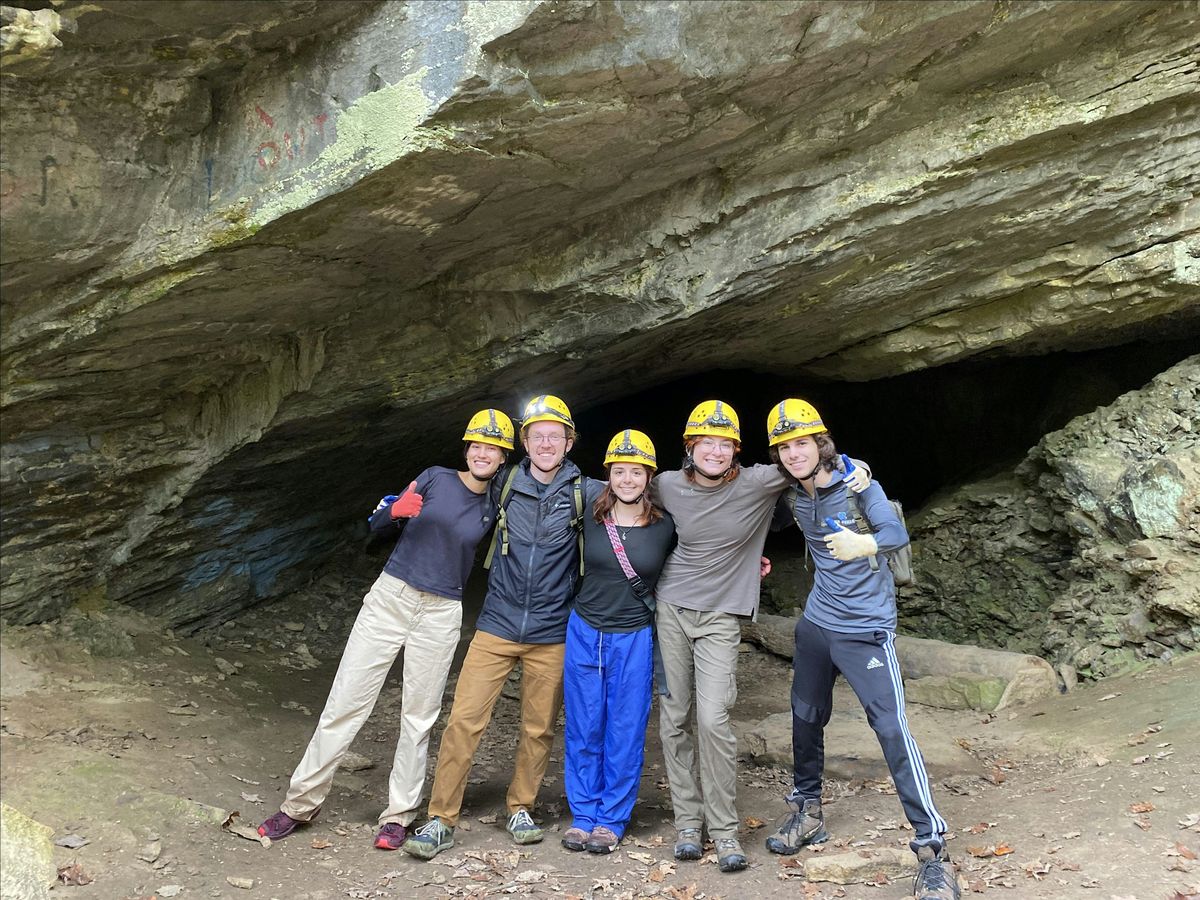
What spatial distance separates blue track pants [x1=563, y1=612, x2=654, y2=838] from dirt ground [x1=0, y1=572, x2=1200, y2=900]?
0.83 ft

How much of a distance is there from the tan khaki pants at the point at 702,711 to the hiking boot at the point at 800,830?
9.9 inches

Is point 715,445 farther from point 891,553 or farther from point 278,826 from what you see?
point 278,826

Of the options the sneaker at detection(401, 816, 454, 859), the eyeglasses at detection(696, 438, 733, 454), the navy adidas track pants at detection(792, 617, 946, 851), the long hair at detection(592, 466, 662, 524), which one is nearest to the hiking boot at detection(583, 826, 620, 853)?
the sneaker at detection(401, 816, 454, 859)

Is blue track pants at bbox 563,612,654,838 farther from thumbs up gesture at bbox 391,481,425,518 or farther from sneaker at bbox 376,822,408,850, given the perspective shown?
thumbs up gesture at bbox 391,481,425,518

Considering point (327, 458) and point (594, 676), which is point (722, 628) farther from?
point (327, 458)

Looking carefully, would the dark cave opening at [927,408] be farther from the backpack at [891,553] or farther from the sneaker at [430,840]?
the sneaker at [430,840]

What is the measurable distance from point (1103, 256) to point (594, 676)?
194 inches

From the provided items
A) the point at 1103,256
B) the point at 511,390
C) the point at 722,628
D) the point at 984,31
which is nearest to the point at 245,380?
the point at 511,390

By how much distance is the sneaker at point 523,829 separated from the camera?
15.5 feet

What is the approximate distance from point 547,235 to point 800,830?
4203mm

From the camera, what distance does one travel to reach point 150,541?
25.7ft

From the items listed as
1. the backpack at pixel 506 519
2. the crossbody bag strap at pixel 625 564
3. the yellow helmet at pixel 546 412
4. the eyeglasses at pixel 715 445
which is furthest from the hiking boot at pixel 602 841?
the yellow helmet at pixel 546 412

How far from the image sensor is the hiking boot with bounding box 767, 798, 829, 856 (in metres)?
4.45

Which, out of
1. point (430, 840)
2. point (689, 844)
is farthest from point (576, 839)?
point (430, 840)
